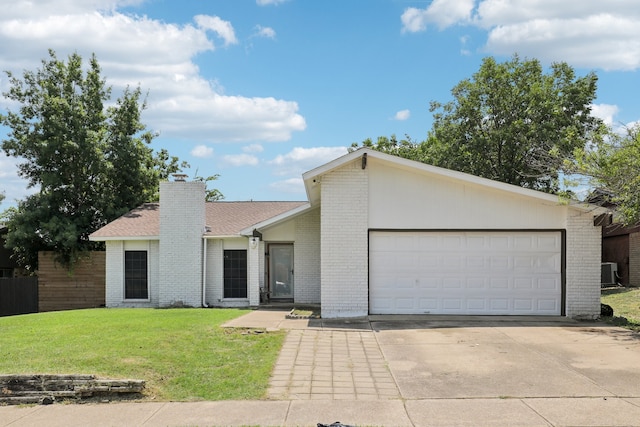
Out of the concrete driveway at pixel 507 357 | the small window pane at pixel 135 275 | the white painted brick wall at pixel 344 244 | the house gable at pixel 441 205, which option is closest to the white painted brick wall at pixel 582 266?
the house gable at pixel 441 205

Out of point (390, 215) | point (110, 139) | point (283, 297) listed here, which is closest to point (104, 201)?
point (110, 139)

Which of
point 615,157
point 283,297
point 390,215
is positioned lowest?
point 283,297

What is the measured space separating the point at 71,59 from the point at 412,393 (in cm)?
2305

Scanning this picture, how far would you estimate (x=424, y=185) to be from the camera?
14.9 metres

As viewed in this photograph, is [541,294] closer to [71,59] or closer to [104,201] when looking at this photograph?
[104,201]

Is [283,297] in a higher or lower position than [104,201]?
lower

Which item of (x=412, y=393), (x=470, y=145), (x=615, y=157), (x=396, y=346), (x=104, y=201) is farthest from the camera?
(x=470, y=145)

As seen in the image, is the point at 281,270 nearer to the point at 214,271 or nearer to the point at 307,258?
the point at 307,258

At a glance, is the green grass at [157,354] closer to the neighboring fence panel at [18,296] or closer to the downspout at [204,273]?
the downspout at [204,273]

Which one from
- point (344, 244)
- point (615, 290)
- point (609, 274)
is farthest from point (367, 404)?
point (609, 274)

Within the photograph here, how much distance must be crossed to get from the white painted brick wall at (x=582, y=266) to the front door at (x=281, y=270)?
349 inches

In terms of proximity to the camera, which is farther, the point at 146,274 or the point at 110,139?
the point at 110,139

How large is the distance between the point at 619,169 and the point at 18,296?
21677 millimetres

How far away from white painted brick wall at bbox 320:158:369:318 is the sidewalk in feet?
24.0
